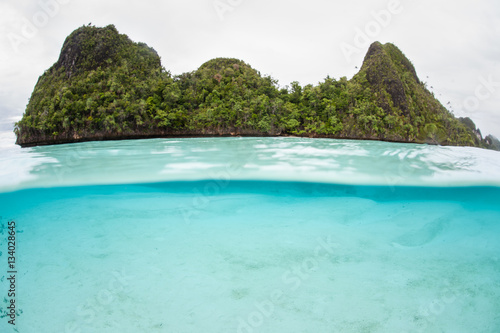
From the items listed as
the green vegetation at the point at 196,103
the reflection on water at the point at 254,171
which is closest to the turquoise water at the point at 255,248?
the reflection on water at the point at 254,171

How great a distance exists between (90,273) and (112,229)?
73.2 inches

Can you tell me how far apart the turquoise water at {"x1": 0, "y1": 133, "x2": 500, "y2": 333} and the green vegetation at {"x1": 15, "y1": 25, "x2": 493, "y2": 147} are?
21752 mm

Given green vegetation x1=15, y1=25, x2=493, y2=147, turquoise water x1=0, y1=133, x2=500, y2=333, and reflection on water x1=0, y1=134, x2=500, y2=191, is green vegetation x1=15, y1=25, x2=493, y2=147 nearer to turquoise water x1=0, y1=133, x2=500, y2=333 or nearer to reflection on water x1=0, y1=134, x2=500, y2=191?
reflection on water x1=0, y1=134, x2=500, y2=191

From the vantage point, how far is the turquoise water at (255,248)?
2.84 metres

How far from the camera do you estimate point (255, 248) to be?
4.39 meters

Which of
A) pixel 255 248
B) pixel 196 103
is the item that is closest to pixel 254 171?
pixel 255 248

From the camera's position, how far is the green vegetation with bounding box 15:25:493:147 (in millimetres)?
28484

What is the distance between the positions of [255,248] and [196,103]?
31.8 meters

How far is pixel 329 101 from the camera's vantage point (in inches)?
1300

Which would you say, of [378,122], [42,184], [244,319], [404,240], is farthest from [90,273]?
[378,122]

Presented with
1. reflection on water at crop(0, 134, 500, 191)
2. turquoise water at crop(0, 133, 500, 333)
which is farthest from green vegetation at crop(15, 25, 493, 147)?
turquoise water at crop(0, 133, 500, 333)

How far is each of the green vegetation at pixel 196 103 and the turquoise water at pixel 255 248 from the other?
21752 mm

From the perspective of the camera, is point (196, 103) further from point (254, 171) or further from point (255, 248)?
point (255, 248)

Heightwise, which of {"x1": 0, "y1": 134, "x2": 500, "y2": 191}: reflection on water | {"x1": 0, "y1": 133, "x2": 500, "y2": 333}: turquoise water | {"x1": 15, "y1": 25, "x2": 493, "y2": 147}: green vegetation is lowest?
{"x1": 0, "y1": 133, "x2": 500, "y2": 333}: turquoise water
